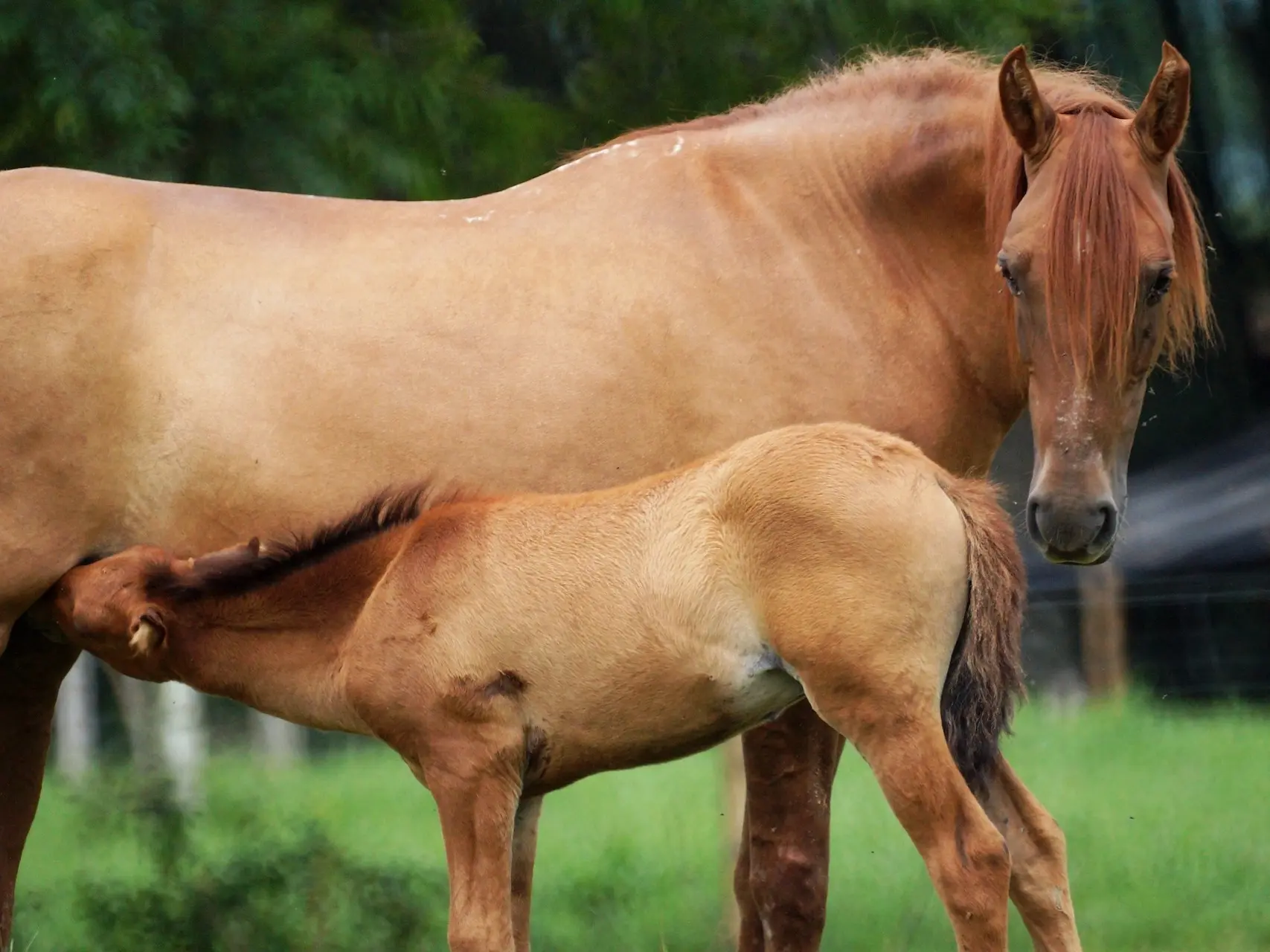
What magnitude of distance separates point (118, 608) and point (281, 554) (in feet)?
1.47

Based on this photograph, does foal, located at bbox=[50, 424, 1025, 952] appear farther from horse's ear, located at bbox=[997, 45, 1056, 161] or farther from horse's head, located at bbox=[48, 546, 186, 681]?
A: horse's ear, located at bbox=[997, 45, 1056, 161]

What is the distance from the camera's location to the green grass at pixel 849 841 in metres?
6.36

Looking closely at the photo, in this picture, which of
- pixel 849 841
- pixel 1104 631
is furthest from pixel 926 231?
pixel 1104 631

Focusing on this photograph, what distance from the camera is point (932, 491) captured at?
4.20 metres

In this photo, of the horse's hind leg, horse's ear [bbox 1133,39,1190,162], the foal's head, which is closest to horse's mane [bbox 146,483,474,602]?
the foal's head

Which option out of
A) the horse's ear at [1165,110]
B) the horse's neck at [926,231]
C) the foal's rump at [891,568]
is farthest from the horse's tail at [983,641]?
the horse's ear at [1165,110]

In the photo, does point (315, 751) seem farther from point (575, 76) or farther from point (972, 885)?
point (972, 885)

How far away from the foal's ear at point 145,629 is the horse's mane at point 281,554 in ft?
0.21

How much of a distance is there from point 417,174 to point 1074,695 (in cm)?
882

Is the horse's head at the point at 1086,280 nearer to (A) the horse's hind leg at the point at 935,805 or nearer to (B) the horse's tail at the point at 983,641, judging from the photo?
(B) the horse's tail at the point at 983,641

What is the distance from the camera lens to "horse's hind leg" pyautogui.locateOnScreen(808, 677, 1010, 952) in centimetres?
399

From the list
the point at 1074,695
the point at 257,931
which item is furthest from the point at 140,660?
the point at 1074,695

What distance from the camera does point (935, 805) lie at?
4012mm

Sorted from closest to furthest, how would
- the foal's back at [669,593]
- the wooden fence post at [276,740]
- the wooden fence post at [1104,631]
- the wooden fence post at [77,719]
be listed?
the foal's back at [669,593], the wooden fence post at [1104,631], the wooden fence post at [77,719], the wooden fence post at [276,740]
